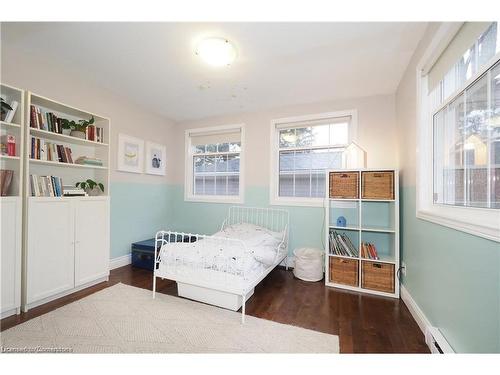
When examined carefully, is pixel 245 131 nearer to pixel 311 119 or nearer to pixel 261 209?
pixel 311 119

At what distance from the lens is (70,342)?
1698 mm

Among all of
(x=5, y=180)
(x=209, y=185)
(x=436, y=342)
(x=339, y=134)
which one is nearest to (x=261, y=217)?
(x=209, y=185)

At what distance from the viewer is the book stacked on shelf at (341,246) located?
2.82 meters

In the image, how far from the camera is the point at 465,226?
132cm

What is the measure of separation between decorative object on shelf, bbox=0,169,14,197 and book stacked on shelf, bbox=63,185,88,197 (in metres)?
0.45

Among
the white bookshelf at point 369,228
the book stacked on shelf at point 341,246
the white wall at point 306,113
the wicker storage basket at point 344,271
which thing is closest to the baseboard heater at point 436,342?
the white bookshelf at point 369,228

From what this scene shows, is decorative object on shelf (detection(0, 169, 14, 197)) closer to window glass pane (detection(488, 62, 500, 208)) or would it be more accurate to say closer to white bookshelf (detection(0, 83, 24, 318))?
white bookshelf (detection(0, 83, 24, 318))

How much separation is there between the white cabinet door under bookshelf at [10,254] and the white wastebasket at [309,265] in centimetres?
295

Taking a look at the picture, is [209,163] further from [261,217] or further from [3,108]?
[3,108]

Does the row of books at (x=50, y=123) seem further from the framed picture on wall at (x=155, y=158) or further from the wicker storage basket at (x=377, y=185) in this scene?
the wicker storage basket at (x=377, y=185)

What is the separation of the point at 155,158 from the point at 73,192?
5.38 ft

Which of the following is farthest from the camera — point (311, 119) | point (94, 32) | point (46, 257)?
point (311, 119)

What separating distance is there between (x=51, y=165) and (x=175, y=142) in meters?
2.17
